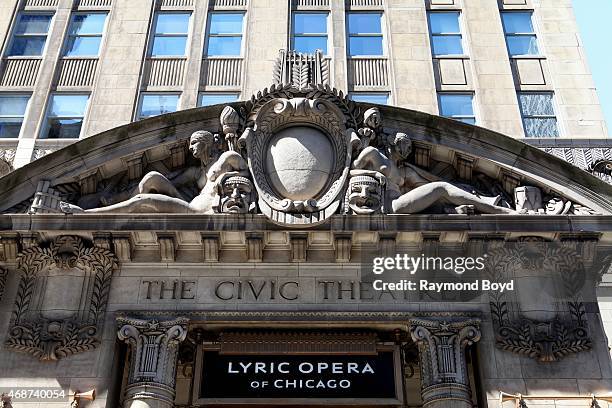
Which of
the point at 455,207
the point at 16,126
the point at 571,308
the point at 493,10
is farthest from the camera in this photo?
the point at 493,10

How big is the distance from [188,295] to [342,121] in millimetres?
5134

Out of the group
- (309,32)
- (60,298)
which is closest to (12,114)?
(60,298)

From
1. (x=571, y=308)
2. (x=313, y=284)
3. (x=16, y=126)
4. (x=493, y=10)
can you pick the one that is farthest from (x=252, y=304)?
(x=493, y=10)

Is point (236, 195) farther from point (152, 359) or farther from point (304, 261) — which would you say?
point (152, 359)

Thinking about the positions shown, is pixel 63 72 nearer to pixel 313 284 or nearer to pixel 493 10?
pixel 313 284

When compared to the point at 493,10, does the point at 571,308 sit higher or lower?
lower

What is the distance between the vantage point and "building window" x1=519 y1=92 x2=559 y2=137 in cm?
2023

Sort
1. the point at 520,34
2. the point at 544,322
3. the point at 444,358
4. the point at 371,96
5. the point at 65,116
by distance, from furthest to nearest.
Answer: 1. the point at 520,34
2. the point at 371,96
3. the point at 65,116
4. the point at 544,322
5. the point at 444,358

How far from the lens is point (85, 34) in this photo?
22688 mm

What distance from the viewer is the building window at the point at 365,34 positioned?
2225cm

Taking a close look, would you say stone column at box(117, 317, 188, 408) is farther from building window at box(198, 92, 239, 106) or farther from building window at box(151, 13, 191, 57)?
building window at box(151, 13, 191, 57)

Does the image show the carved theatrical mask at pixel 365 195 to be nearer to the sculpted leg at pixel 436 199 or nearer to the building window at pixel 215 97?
the sculpted leg at pixel 436 199

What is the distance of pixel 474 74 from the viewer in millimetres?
21250

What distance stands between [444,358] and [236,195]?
17.4 ft
